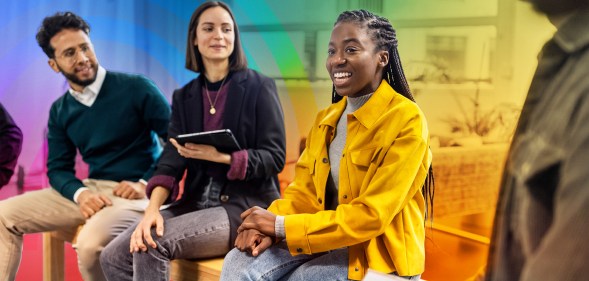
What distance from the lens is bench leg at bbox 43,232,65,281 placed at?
2.84 meters

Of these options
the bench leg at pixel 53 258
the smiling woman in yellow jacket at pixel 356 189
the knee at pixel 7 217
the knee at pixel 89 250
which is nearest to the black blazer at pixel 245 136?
the knee at pixel 89 250

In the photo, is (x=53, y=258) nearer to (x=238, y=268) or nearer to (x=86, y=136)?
(x=86, y=136)

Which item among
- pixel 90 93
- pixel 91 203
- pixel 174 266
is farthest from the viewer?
pixel 90 93

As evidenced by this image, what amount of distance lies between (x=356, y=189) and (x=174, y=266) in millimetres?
940

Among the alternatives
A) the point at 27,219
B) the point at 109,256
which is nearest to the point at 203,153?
the point at 109,256

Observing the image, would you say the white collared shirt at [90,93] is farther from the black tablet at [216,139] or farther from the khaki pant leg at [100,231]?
the black tablet at [216,139]

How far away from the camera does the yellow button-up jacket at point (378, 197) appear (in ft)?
5.00

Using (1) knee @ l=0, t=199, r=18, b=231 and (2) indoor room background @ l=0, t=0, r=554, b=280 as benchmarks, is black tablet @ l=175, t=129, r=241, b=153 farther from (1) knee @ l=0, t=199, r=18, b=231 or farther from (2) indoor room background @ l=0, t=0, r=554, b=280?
(1) knee @ l=0, t=199, r=18, b=231

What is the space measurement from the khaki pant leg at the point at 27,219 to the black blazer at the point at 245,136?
1.96 ft

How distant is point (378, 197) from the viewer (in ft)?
4.99

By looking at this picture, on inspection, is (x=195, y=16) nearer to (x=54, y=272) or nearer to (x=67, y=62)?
(x=67, y=62)

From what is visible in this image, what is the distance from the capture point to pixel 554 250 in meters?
0.30

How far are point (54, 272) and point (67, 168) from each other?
1.60 feet

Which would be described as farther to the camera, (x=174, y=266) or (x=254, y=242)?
(x=174, y=266)
